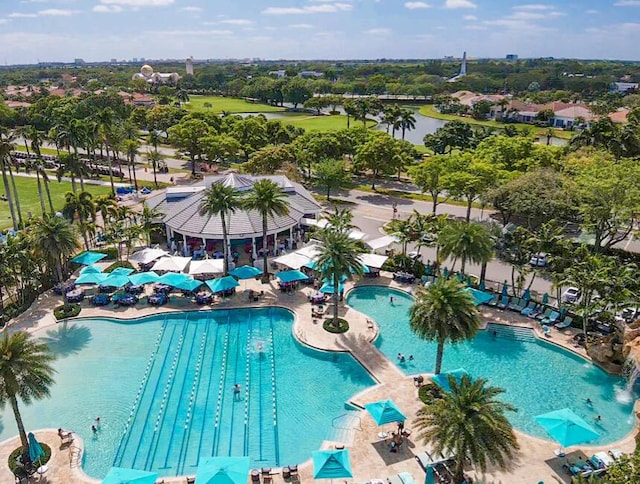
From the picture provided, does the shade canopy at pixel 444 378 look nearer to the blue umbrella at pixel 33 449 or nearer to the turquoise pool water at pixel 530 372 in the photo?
the turquoise pool water at pixel 530 372

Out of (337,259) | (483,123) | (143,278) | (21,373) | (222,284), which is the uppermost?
(483,123)

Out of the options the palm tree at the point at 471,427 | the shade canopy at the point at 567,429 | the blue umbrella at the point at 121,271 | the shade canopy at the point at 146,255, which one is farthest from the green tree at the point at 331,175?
the palm tree at the point at 471,427

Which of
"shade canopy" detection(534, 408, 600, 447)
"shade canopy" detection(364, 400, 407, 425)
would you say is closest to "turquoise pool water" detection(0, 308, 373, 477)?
"shade canopy" detection(364, 400, 407, 425)

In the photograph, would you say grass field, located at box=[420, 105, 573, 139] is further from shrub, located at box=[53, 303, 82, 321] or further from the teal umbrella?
the teal umbrella

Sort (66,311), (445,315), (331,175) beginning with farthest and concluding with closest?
(331,175) < (66,311) < (445,315)

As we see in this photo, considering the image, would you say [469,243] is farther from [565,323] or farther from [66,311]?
[66,311]

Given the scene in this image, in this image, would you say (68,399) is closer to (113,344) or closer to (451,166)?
(113,344)

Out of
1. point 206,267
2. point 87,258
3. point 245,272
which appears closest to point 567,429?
point 245,272
